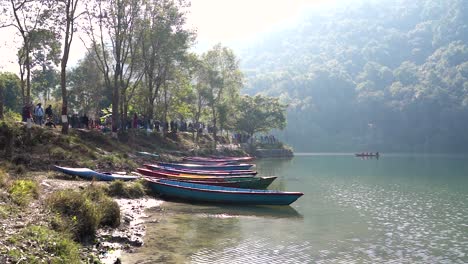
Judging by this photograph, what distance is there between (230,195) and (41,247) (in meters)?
11.6

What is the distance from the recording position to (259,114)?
70.1 meters

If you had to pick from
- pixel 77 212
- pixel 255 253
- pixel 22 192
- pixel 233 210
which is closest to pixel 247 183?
pixel 233 210

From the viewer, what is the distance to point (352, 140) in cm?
12356

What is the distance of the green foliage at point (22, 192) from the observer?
10813 millimetres

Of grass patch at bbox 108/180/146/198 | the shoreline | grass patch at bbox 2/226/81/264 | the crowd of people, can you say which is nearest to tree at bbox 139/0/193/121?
the crowd of people

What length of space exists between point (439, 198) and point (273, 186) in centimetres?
1009

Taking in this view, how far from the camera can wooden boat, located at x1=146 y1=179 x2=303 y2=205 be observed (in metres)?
19.0

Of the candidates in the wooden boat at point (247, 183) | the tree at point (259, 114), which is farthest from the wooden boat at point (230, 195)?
the tree at point (259, 114)

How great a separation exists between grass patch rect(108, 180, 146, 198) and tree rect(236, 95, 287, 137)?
50063mm

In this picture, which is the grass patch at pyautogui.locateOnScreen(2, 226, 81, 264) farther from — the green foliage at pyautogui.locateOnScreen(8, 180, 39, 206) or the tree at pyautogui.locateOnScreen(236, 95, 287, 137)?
the tree at pyautogui.locateOnScreen(236, 95, 287, 137)

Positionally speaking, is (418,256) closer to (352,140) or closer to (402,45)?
(352,140)

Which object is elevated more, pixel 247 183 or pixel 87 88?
pixel 87 88

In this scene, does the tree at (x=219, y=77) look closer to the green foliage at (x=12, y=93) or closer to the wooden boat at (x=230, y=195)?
the green foliage at (x=12, y=93)

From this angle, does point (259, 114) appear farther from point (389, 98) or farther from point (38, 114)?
point (389, 98)
